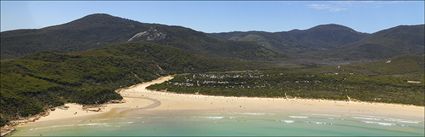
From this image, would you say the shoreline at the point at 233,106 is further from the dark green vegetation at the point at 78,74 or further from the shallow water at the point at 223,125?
the shallow water at the point at 223,125

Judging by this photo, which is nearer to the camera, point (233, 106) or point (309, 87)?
point (233, 106)

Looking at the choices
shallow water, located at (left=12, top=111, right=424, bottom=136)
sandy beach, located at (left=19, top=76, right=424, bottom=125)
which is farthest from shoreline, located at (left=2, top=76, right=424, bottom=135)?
shallow water, located at (left=12, top=111, right=424, bottom=136)

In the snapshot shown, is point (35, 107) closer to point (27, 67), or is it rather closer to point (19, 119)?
point (19, 119)

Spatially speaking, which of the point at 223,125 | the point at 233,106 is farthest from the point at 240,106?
the point at 223,125

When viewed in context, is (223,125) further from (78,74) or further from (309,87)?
(78,74)

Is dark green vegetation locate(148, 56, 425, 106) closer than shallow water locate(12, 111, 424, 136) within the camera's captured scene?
No

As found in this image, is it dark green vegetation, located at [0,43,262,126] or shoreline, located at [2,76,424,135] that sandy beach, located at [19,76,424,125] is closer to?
shoreline, located at [2,76,424,135]

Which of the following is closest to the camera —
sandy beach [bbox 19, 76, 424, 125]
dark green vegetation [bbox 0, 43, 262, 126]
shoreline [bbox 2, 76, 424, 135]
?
dark green vegetation [bbox 0, 43, 262, 126]

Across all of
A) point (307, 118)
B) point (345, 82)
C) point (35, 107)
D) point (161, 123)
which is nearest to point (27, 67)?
point (35, 107)
